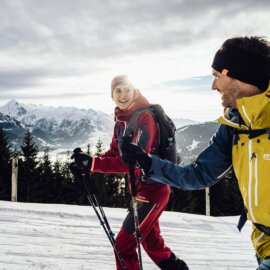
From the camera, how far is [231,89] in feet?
6.49

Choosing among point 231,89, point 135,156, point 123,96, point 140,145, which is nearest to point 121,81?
point 123,96

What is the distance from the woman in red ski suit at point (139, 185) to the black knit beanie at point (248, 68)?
133 cm

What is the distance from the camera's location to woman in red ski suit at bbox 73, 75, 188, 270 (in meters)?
3.20

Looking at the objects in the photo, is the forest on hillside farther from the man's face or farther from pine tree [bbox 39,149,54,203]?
the man's face

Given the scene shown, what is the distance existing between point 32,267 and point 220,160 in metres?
3.06

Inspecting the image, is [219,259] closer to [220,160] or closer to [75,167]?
[75,167]

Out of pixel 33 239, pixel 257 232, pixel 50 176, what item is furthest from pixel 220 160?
pixel 50 176

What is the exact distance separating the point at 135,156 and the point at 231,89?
72 cm

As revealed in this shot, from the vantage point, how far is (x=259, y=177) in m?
1.67

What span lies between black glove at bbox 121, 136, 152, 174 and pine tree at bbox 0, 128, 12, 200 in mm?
40933

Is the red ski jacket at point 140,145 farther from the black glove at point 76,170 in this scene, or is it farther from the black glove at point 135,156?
the black glove at point 135,156

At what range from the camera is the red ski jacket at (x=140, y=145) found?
319 cm

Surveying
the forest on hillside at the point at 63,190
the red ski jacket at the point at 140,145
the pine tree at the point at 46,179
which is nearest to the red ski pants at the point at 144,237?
the red ski jacket at the point at 140,145

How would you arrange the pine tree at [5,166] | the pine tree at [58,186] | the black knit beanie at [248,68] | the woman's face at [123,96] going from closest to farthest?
the black knit beanie at [248,68]
the woman's face at [123,96]
the pine tree at [5,166]
the pine tree at [58,186]
